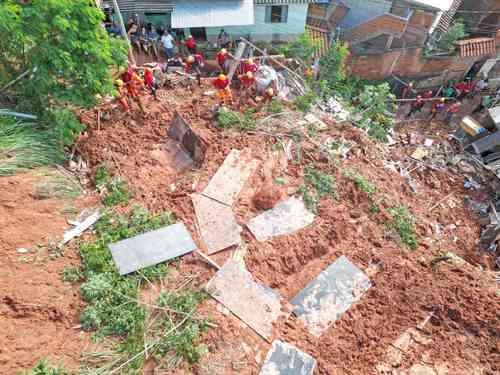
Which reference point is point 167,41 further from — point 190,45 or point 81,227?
point 81,227

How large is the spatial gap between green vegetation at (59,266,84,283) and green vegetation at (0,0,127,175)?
3.19 meters

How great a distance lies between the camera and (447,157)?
15922mm

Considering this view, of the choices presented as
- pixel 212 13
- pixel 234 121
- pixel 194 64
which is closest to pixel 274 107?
pixel 234 121

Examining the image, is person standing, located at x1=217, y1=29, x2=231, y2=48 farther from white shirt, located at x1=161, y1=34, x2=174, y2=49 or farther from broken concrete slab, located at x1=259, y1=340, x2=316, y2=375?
broken concrete slab, located at x1=259, y1=340, x2=316, y2=375

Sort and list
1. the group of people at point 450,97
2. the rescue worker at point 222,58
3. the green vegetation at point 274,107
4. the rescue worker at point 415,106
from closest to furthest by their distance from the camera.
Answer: the green vegetation at point 274,107 → the rescue worker at point 222,58 → the rescue worker at point 415,106 → the group of people at point 450,97

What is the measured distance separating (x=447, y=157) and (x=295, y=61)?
31.5 feet

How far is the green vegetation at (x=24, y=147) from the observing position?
7.80 meters

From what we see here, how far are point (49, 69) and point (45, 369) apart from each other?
6823mm

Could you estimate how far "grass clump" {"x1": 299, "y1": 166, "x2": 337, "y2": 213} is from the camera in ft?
29.8

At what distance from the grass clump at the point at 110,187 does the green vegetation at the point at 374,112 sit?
1033 cm

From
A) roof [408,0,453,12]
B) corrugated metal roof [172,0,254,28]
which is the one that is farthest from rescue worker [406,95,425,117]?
corrugated metal roof [172,0,254,28]

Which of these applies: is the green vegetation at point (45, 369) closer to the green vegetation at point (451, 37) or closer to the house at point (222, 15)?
the house at point (222, 15)

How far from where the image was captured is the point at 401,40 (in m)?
18.0

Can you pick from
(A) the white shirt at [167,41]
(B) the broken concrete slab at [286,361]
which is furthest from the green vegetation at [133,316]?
(A) the white shirt at [167,41]
